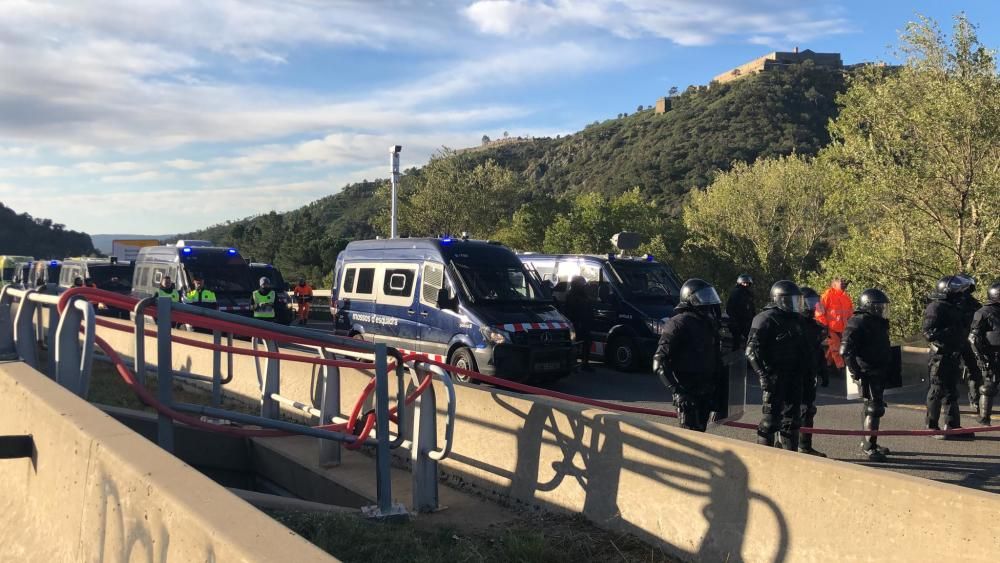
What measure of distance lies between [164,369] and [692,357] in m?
3.73

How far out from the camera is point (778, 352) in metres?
6.24

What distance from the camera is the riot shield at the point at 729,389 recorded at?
6.39 m

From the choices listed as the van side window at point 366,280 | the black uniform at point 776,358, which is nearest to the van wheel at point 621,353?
the van side window at point 366,280

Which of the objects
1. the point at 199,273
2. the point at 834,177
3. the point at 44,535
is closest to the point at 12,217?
the point at 199,273

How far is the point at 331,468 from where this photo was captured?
21.5 ft

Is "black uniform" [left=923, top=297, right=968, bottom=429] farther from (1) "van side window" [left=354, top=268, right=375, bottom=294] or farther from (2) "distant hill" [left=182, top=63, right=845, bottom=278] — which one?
(2) "distant hill" [left=182, top=63, right=845, bottom=278]

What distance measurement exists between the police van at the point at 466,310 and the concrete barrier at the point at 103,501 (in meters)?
6.49

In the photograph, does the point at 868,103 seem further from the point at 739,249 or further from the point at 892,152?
the point at 739,249

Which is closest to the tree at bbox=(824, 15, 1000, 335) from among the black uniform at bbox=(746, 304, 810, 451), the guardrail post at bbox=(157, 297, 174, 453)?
the black uniform at bbox=(746, 304, 810, 451)

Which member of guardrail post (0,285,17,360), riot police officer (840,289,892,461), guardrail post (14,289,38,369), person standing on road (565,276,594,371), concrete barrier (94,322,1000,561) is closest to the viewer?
concrete barrier (94,322,1000,561)

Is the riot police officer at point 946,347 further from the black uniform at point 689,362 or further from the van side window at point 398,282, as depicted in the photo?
the van side window at point 398,282

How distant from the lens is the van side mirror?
1069 centimetres

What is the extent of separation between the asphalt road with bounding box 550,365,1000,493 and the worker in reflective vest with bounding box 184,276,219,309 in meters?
7.73

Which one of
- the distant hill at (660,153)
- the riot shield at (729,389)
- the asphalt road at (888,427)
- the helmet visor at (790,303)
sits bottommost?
the asphalt road at (888,427)
